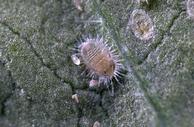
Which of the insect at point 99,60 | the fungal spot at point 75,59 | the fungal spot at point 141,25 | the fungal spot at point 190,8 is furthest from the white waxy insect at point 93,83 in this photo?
the fungal spot at point 190,8

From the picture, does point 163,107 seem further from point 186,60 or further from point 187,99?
point 186,60

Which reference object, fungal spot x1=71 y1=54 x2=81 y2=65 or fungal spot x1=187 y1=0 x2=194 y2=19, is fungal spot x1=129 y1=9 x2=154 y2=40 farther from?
fungal spot x1=71 y1=54 x2=81 y2=65

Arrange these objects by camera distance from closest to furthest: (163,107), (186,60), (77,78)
A: (163,107), (186,60), (77,78)

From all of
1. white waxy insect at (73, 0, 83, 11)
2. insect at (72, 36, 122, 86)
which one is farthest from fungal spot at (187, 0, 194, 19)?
white waxy insect at (73, 0, 83, 11)

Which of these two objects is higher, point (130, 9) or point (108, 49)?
point (130, 9)

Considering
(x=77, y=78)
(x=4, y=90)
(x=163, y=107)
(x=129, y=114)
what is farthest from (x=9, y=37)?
(x=163, y=107)

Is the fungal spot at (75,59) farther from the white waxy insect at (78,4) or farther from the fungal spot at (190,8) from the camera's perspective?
the fungal spot at (190,8)
